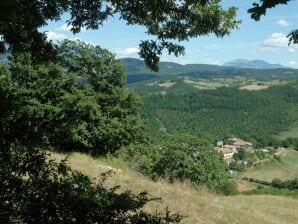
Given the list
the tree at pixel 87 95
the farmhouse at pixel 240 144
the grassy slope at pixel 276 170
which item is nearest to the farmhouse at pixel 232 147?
the farmhouse at pixel 240 144

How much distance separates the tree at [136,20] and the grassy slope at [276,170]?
118372mm

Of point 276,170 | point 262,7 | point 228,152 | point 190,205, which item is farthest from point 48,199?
point 228,152

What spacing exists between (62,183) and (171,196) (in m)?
8.81

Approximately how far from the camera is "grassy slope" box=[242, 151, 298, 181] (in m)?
124

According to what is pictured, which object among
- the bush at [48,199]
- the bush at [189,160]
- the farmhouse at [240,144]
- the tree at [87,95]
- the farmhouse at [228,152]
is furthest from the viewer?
the farmhouse at [240,144]

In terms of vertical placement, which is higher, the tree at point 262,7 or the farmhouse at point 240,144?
the tree at point 262,7

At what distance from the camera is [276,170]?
13325cm

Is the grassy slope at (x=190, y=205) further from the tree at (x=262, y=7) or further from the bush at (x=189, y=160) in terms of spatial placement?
the bush at (x=189, y=160)

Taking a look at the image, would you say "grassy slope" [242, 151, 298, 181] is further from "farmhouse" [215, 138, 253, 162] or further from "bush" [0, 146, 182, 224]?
"bush" [0, 146, 182, 224]

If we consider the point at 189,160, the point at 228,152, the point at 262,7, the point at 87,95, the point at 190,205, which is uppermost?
the point at 262,7

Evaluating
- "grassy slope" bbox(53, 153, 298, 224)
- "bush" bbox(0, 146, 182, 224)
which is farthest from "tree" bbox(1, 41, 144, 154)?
"bush" bbox(0, 146, 182, 224)

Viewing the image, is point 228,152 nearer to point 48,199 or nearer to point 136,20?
point 136,20

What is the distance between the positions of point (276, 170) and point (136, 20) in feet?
436

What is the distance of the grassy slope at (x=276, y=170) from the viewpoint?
12425 centimetres
